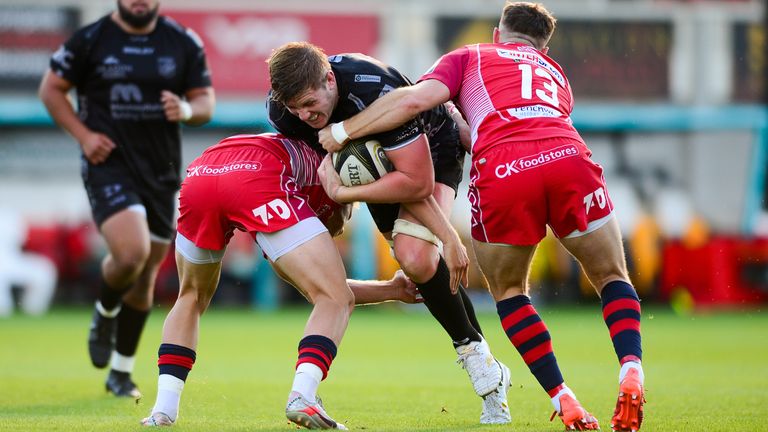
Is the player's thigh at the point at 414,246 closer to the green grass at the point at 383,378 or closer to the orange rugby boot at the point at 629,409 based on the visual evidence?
the green grass at the point at 383,378

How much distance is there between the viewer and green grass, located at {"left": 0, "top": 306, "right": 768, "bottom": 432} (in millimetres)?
5734

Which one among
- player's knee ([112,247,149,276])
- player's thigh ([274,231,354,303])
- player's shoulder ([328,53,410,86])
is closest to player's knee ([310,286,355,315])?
player's thigh ([274,231,354,303])

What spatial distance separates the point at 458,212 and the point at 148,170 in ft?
33.9

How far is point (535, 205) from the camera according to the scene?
5277 mm

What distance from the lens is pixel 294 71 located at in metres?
5.13

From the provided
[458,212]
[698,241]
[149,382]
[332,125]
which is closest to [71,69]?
[149,382]

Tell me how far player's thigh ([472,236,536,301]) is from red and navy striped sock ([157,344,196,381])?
149cm

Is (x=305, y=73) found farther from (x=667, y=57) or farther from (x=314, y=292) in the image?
(x=667, y=57)

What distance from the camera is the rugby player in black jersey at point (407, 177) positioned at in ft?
17.1

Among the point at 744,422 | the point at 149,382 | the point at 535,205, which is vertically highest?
the point at 535,205

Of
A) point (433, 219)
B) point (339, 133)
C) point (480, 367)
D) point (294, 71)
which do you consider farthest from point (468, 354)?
point (294, 71)

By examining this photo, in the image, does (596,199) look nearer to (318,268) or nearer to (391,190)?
(391,190)

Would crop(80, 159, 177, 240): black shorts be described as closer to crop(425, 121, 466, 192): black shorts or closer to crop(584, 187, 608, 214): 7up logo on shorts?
crop(425, 121, 466, 192): black shorts

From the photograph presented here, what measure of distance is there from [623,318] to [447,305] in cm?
93
